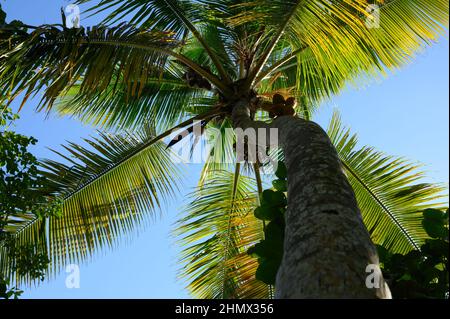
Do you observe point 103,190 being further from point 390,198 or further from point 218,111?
point 390,198

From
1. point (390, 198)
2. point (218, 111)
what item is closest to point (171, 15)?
point (218, 111)

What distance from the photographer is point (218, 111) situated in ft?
17.3

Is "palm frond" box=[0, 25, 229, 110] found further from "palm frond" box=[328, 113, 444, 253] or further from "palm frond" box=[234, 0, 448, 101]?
"palm frond" box=[328, 113, 444, 253]

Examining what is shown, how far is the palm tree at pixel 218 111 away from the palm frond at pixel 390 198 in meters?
0.01

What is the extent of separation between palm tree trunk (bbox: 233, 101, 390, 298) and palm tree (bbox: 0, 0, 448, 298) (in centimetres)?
1

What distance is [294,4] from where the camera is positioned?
416cm

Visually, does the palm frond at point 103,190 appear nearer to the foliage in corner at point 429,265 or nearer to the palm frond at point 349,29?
the palm frond at point 349,29

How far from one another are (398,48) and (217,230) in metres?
3.06

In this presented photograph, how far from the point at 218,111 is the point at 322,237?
362 cm

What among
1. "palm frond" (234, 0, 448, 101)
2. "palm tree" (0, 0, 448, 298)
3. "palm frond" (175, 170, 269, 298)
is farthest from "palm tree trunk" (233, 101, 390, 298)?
"palm frond" (175, 170, 269, 298)

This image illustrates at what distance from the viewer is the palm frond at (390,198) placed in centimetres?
542

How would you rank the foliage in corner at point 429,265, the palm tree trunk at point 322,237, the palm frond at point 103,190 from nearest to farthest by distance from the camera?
1. the palm tree trunk at point 322,237
2. the foliage in corner at point 429,265
3. the palm frond at point 103,190

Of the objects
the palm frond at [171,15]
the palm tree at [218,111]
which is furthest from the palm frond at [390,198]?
the palm frond at [171,15]

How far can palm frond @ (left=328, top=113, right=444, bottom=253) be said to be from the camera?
5.42 metres
